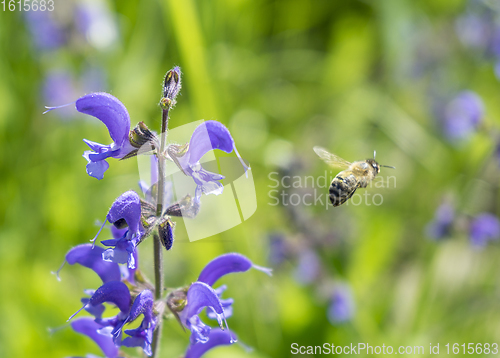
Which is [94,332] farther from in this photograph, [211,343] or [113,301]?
[211,343]

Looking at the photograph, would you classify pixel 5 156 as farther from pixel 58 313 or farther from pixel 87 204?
pixel 58 313

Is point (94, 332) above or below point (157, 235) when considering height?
below

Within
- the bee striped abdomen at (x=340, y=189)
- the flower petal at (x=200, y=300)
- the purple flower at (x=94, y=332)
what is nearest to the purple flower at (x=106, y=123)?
the flower petal at (x=200, y=300)

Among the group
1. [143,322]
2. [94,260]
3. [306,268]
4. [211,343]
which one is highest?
[94,260]

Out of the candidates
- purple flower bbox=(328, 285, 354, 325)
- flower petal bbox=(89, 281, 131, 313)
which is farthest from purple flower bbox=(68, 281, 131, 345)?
purple flower bbox=(328, 285, 354, 325)

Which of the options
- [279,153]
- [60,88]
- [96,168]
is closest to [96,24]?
[60,88]

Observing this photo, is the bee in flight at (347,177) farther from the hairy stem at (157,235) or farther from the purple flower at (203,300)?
the hairy stem at (157,235)
